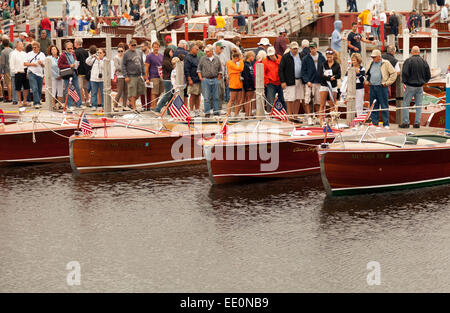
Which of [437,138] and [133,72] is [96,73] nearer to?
[133,72]

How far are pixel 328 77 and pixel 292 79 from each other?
0.85 metres

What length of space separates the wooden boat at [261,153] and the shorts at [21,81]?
32.3ft

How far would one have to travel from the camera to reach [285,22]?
46.0 m

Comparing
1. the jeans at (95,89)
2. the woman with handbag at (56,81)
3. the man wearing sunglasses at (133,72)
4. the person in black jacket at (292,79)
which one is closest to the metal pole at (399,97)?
the person in black jacket at (292,79)

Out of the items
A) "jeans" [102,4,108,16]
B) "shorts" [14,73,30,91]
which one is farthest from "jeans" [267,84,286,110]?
"jeans" [102,4,108,16]

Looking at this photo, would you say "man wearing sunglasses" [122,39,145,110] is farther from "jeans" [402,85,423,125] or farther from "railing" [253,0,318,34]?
"railing" [253,0,318,34]

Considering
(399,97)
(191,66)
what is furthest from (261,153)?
(191,66)

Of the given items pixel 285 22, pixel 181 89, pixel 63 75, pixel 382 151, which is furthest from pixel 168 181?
pixel 285 22

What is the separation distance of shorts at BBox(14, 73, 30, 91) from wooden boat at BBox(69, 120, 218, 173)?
796 centimetres

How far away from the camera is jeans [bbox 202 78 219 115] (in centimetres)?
2005

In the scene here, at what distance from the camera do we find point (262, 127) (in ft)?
52.7

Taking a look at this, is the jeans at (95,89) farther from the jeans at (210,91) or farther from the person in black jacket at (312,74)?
the person in black jacket at (312,74)

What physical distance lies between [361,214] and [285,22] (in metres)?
34.2

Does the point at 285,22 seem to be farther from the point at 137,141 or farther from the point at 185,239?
the point at 185,239
